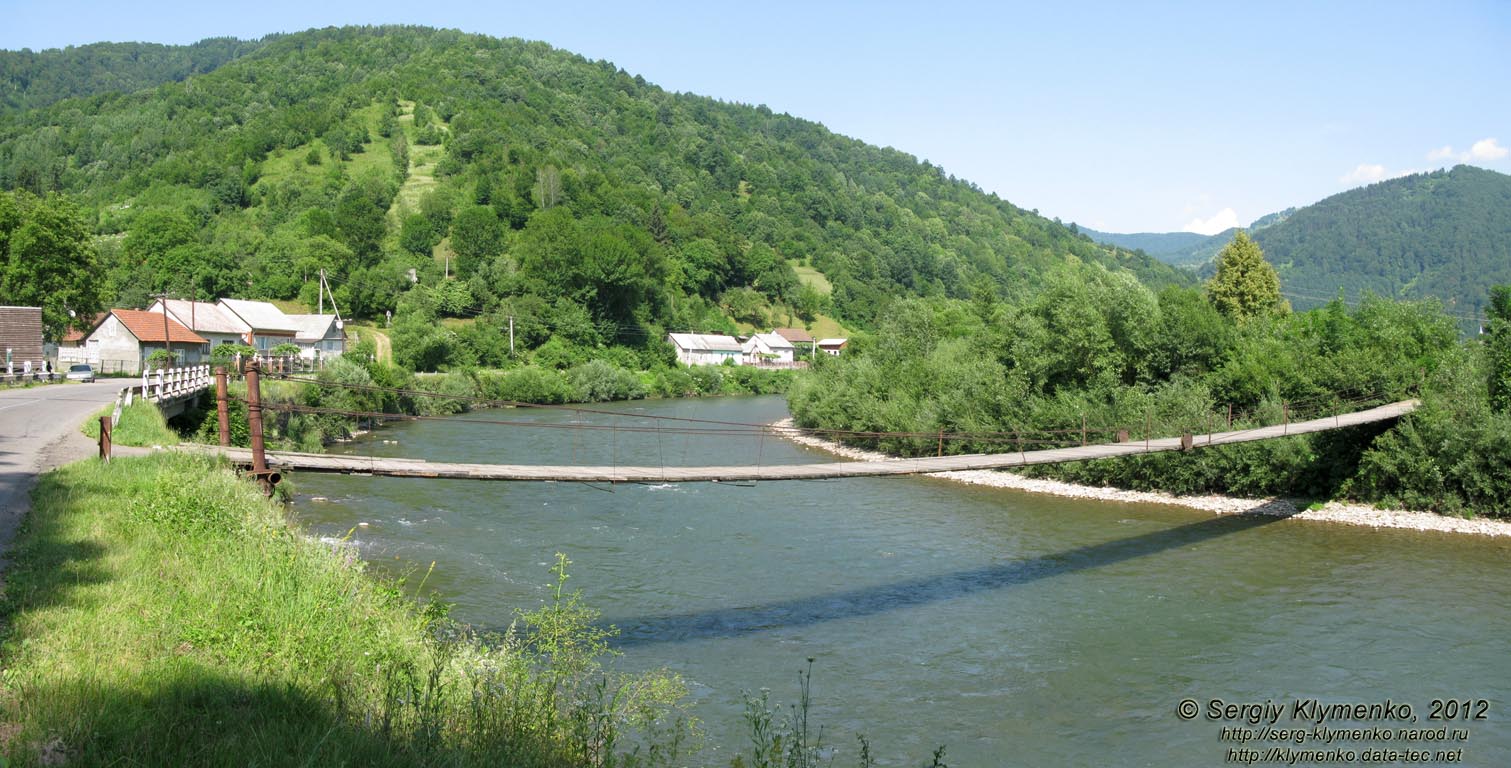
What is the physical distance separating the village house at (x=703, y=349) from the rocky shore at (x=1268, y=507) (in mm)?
48990

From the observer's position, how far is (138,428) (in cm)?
1712

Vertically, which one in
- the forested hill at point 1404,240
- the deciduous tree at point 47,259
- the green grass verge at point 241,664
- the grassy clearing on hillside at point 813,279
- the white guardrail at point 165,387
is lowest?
the green grass verge at point 241,664

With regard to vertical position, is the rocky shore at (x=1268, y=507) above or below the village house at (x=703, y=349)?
below

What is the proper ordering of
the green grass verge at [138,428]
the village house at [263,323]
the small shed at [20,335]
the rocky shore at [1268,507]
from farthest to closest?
the village house at [263,323] → the small shed at [20,335] → the rocky shore at [1268,507] → the green grass verge at [138,428]

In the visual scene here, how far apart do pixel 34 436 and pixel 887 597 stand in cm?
1550

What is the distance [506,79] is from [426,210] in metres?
49.5

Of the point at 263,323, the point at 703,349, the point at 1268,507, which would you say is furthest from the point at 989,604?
the point at 703,349

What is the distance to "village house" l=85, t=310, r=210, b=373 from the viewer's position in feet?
135

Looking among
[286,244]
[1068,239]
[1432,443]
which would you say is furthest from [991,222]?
[1432,443]

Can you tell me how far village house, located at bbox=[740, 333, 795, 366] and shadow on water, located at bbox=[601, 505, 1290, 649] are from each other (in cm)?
6060

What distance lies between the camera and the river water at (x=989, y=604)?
10289 millimetres

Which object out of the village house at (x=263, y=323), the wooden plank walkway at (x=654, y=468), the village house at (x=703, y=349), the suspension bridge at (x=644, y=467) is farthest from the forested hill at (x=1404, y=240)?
A: the village house at (x=263, y=323)

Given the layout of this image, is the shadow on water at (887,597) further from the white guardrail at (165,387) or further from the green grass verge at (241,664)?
the white guardrail at (165,387)

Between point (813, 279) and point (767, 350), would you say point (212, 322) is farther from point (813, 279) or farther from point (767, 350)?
point (813, 279)
